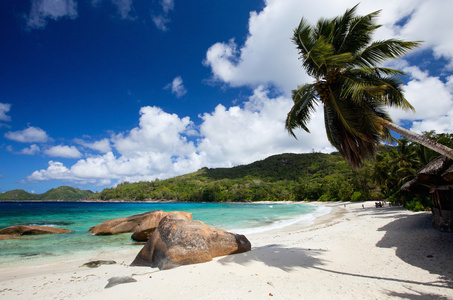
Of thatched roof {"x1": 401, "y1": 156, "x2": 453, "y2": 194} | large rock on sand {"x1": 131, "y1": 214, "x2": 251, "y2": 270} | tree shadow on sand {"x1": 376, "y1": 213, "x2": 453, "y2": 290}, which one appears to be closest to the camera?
tree shadow on sand {"x1": 376, "y1": 213, "x2": 453, "y2": 290}

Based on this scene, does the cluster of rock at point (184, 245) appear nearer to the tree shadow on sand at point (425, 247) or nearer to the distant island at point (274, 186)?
the tree shadow on sand at point (425, 247)

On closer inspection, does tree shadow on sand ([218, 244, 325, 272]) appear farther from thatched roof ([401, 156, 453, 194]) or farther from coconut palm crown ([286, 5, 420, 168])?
thatched roof ([401, 156, 453, 194])

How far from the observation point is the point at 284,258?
7156 mm

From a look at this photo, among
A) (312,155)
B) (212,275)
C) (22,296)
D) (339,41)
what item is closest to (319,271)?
(212,275)

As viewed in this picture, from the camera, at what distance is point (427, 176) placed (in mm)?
8102

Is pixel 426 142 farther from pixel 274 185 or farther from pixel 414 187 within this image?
pixel 274 185

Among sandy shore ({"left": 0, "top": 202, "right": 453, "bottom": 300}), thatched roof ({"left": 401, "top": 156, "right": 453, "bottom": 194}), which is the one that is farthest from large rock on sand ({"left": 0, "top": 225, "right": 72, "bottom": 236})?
thatched roof ({"left": 401, "top": 156, "right": 453, "bottom": 194})

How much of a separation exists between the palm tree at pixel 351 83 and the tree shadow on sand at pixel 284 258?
3541 millimetres

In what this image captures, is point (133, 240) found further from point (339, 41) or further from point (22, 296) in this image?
point (339, 41)

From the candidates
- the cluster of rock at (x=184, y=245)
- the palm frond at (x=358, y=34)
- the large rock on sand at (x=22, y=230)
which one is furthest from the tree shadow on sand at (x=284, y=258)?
the large rock on sand at (x=22, y=230)

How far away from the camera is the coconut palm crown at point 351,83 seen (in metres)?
6.07

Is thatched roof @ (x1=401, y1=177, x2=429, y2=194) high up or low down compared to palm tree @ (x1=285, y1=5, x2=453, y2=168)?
down

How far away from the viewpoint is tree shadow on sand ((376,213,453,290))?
575 centimetres

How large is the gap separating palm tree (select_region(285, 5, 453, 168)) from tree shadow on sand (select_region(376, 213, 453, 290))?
3.32 metres
